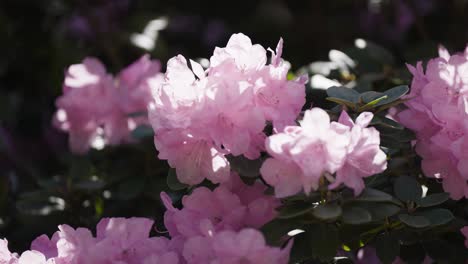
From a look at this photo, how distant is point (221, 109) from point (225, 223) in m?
0.19

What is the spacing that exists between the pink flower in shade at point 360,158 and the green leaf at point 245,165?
163 mm

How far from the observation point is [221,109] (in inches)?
48.1

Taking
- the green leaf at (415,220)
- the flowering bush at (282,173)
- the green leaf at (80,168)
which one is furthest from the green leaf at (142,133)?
the green leaf at (415,220)

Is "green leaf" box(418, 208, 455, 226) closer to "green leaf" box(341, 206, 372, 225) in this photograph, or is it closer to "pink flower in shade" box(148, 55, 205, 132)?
"green leaf" box(341, 206, 372, 225)

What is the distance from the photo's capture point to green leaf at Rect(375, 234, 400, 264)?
131 cm

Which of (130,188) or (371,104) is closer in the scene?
(371,104)

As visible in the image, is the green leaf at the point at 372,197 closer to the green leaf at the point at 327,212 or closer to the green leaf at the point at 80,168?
the green leaf at the point at 327,212

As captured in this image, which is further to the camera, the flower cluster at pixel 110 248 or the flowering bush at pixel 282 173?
the flower cluster at pixel 110 248

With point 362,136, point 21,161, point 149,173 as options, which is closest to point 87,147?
point 149,173

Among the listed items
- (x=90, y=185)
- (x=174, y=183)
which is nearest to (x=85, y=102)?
(x=90, y=185)

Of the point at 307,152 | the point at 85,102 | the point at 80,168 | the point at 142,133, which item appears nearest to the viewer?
the point at 307,152

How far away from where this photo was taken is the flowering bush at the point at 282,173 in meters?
1.16

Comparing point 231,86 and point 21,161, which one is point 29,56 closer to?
point 21,161

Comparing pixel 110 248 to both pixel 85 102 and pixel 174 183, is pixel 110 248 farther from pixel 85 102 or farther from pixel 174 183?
pixel 85 102
